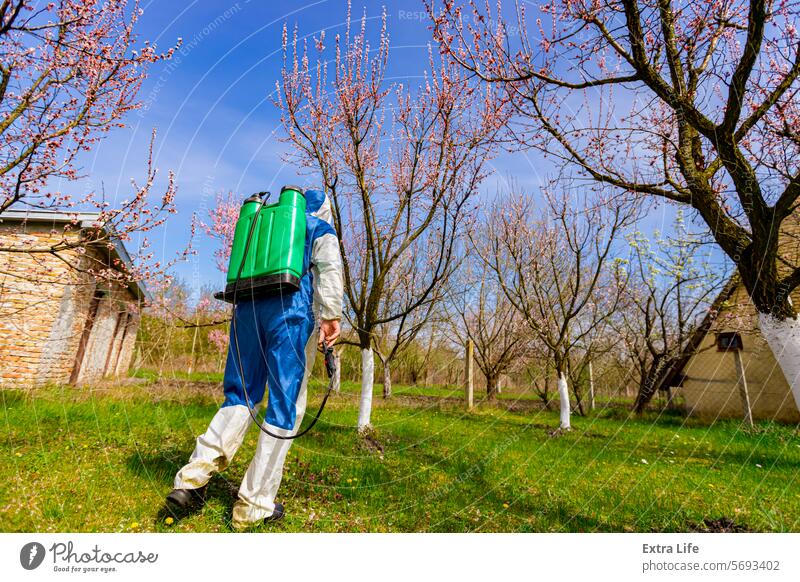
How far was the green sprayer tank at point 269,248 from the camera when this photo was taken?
2516 mm

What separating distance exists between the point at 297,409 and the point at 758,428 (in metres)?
14.0

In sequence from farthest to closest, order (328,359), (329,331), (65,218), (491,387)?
(491,387), (65,218), (329,331), (328,359)

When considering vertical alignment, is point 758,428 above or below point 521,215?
below

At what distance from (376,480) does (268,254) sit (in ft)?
8.26

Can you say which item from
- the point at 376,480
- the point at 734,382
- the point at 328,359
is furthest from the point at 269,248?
the point at 734,382

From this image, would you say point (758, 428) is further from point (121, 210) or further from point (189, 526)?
point (121, 210)

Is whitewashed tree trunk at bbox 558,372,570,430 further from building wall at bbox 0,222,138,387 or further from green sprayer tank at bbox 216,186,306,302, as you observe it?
building wall at bbox 0,222,138,387

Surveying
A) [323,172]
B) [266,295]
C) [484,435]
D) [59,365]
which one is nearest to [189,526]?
[266,295]

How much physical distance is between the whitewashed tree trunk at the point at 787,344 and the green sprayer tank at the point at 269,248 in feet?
12.9

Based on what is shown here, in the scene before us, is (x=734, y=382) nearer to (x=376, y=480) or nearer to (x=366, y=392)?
(x=366, y=392)

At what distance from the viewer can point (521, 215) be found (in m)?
9.73

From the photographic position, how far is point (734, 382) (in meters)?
12.9

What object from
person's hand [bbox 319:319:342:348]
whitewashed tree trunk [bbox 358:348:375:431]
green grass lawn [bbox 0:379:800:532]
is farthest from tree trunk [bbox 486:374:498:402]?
person's hand [bbox 319:319:342:348]

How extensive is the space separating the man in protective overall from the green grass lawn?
0.30 m
